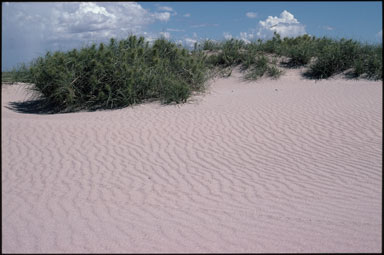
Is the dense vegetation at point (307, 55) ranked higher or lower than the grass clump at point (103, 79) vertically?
higher

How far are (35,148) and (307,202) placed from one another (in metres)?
5.72

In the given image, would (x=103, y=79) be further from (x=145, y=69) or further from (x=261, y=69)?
(x=261, y=69)

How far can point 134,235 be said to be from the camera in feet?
13.1

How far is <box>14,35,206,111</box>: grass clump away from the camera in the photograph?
11.1 meters

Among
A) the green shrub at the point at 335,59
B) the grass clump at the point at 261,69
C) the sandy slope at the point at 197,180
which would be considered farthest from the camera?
the grass clump at the point at 261,69

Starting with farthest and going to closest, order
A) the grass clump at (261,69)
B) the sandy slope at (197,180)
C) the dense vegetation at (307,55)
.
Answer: the grass clump at (261,69) → the dense vegetation at (307,55) → the sandy slope at (197,180)

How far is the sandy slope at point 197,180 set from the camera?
392 centimetres

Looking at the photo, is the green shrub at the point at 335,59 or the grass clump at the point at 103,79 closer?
the grass clump at the point at 103,79

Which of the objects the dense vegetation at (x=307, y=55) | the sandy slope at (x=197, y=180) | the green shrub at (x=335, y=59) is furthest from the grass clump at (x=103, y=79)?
the green shrub at (x=335, y=59)

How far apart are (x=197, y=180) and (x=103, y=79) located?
693cm

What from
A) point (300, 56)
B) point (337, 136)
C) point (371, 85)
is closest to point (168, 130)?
point (337, 136)

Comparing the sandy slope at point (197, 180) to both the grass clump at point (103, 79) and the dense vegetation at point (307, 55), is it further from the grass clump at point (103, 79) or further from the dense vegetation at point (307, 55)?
the dense vegetation at point (307, 55)

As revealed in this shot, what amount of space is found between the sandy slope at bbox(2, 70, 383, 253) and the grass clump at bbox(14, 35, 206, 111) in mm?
869

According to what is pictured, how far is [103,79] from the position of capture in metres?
11.3
